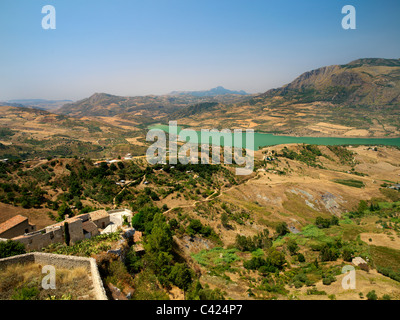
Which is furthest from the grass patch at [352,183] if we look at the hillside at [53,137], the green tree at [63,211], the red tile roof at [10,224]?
the hillside at [53,137]

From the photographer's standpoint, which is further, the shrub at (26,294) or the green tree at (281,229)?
the green tree at (281,229)

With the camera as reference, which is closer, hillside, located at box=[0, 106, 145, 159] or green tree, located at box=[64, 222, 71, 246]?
green tree, located at box=[64, 222, 71, 246]

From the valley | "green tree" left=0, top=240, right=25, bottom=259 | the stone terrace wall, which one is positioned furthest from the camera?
the valley

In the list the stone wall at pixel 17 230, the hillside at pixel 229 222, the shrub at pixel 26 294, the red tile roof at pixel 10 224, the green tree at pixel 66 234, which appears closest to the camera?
the shrub at pixel 26 294

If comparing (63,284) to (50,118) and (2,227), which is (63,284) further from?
(50,118)

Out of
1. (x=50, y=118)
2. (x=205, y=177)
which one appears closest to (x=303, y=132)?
(x=205, y=177)

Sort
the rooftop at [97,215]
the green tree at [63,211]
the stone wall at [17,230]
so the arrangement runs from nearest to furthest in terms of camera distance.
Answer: the stone wall at [17,230] → the rooftop at [97,215] → the green tree at [63,211]

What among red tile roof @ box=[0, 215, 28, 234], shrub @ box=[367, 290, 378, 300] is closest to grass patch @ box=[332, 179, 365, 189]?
shrub @ box=[367, 290, 378, 300]

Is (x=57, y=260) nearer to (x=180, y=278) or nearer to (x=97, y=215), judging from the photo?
(x=180, y=278)

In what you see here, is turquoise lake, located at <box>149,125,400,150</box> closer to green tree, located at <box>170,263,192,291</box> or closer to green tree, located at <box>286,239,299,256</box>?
green tree, located at <box>286,239,299,256</box>

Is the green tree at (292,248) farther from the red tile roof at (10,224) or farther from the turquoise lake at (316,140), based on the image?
the turquoise lake at (316,140)

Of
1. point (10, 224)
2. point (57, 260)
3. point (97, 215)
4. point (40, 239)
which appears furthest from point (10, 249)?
point (97, 215)
